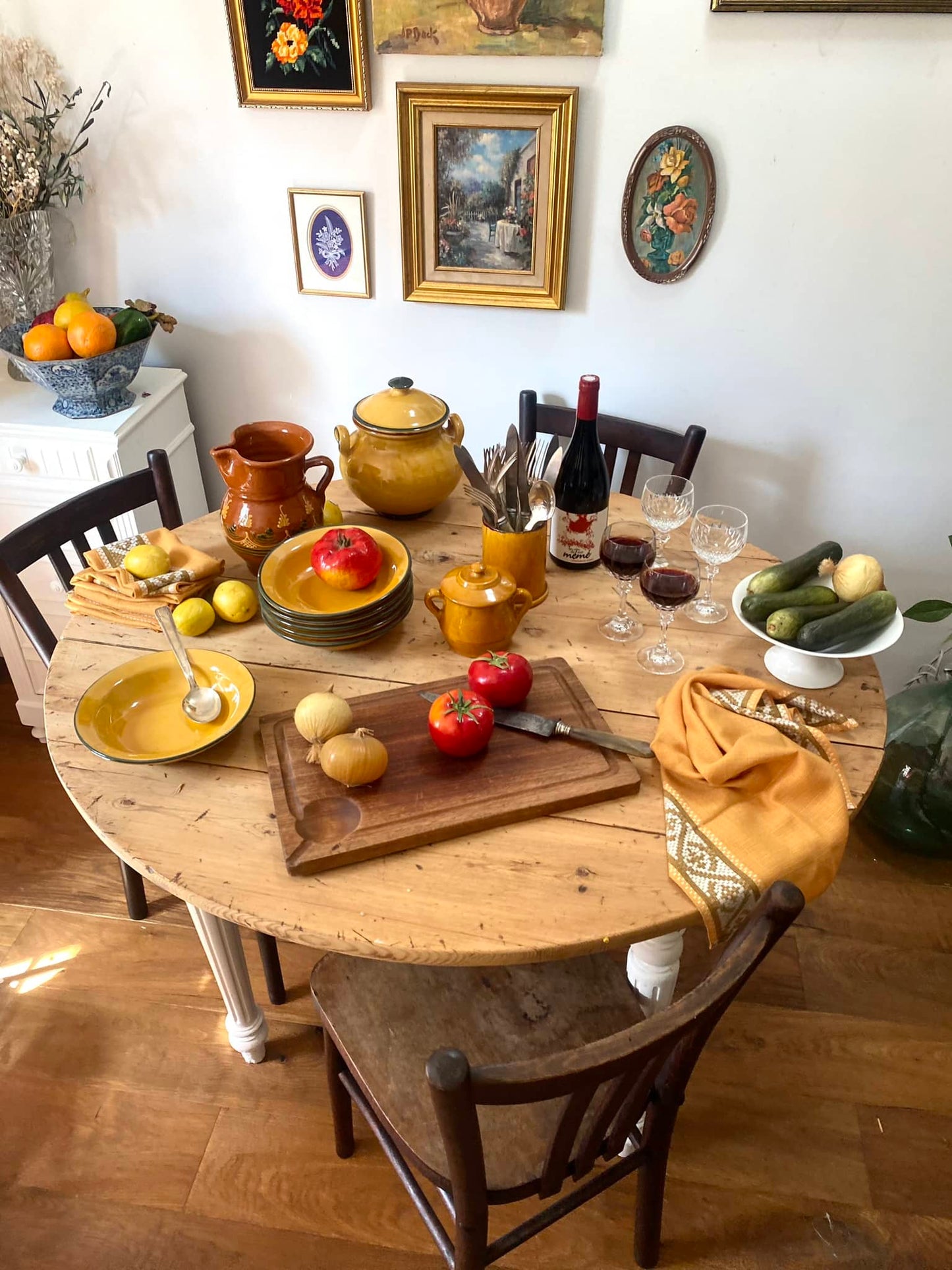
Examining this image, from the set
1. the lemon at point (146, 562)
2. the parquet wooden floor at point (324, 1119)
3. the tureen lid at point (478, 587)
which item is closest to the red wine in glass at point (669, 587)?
the tureen lid at point (478, 587)

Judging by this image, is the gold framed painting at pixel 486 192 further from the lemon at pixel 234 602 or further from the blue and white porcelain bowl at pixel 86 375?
the lemon at pixel 234 602

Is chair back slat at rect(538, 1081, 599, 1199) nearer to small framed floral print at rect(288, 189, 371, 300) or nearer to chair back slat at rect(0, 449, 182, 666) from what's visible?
chair back slat at rect(0, 449, 182, 666)

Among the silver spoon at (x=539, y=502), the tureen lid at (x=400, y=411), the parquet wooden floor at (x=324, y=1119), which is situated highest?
the tureen lid at (x=400, y=411)

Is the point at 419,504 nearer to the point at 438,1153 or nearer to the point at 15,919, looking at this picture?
the point at 438,1153

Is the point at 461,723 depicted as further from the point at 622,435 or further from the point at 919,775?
the point at 919,775

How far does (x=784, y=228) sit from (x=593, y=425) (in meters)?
0.74

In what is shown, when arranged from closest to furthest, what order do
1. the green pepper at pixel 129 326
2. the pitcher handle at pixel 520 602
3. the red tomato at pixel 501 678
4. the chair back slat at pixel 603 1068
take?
the chair back slat at pixel 603 1068
the red tomato at pixel 501 678
the pitcher handle at pixel 520 602
the green pepper at pixel 129 326

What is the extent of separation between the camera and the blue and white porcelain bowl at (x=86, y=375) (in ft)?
5.98

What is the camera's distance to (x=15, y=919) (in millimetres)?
1884

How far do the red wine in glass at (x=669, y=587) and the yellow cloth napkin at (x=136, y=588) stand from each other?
0.70 meters

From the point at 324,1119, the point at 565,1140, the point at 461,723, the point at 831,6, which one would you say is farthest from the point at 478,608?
the point at 831,6

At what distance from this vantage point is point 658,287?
6.26 ft

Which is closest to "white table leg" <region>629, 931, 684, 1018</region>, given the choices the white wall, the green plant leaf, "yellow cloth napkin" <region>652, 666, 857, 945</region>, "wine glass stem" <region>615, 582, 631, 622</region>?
"yellow cloth napkin" <region>652, 666, 857, 945</region>

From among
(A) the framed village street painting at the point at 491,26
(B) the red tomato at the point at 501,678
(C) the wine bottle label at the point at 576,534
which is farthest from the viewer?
(A) the framed village street painting at the point at 491,26
